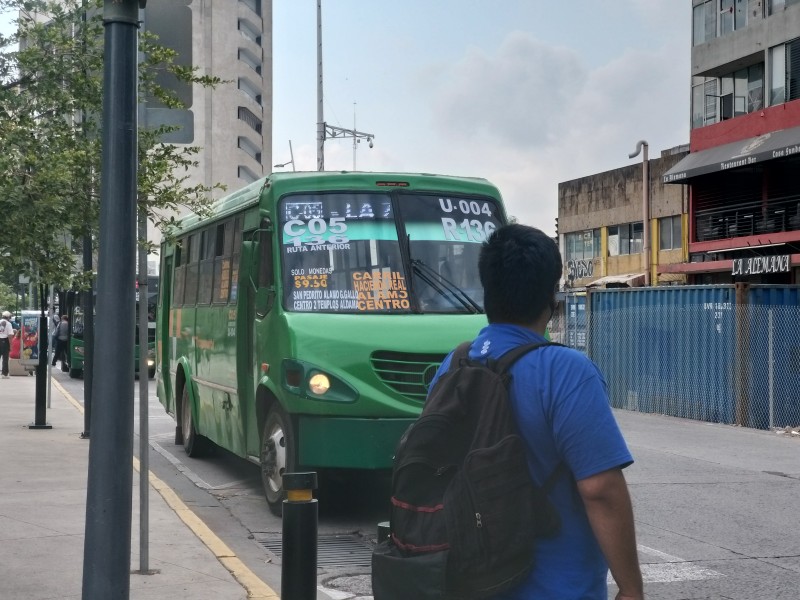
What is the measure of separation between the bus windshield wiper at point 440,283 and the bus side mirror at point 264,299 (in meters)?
1.16

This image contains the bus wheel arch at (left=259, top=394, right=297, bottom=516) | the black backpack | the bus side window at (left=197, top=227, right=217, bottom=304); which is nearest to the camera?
the black backpack

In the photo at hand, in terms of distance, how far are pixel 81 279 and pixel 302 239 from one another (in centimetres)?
211

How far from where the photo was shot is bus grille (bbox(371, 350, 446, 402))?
912 cm

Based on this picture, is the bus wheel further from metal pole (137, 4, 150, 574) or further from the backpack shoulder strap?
the backpack shoulder strap

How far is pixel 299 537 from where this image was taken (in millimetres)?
4602

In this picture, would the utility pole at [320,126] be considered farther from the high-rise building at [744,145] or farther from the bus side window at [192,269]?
the bus side window at [192,269]

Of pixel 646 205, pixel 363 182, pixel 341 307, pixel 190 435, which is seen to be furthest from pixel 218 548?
pixel 646 205

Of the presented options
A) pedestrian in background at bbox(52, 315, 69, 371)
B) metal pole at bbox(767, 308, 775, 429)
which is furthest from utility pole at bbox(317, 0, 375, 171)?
metal pole at bbox(767, 308, 775, 429)

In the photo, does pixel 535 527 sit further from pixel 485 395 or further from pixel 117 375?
pixel 117 375

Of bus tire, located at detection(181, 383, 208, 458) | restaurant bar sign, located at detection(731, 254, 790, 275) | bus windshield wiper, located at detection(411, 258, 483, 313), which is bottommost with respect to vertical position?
bus tire, located at detection(181, 383, 208, 458)

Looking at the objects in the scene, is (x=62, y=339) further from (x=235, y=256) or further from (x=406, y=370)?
(x=406, y=370)

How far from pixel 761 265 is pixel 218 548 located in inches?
1235

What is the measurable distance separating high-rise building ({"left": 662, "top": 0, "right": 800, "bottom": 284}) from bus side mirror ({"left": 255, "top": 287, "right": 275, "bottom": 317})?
2705 cm

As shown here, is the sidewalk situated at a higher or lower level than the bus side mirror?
lower
